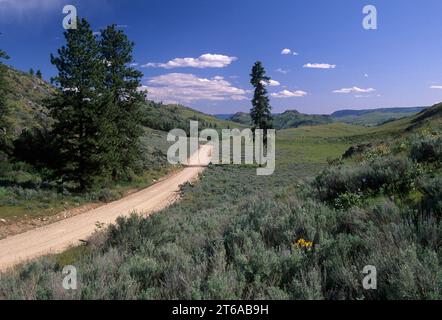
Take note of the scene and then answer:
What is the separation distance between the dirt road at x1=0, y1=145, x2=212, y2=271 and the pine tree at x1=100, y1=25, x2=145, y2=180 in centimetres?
376

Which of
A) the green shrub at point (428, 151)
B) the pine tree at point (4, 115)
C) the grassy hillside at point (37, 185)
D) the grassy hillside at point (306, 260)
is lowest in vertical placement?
the grassy hillside at point (37, 185)

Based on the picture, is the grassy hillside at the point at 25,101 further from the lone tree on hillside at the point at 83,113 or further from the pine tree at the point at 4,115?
the lone tree on hillside at the point at 83,113

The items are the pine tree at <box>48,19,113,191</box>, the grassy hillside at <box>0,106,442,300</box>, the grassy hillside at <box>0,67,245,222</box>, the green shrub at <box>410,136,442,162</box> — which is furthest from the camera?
the pine tree at <box>48,19,113,191</box>

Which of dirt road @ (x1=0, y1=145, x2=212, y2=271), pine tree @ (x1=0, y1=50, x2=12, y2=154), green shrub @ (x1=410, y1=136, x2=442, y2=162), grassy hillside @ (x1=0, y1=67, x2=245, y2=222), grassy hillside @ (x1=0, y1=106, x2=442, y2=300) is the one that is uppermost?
pine tree @ (x1=0, y1=50, x2=12, y2=154)

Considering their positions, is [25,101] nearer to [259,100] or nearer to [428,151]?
[259,100]

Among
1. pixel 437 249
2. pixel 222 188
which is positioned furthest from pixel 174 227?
pixel 222 188

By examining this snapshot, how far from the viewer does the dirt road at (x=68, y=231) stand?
566 inches

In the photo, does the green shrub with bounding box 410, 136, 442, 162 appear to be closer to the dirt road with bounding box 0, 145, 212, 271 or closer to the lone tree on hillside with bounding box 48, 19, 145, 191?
the dirt road with bounding box 0, 145, 212, 271

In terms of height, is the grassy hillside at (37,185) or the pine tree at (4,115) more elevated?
the pine tree at (4,115)

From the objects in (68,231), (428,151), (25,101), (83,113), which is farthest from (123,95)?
(25,101)

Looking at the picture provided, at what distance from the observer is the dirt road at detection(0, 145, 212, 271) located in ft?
47.2

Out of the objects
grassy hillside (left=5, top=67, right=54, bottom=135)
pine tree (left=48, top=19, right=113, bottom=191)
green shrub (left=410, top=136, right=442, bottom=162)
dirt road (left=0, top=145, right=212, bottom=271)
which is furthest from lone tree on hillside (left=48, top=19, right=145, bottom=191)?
green shrub (left=410, top=136, right=442, bottom=162)

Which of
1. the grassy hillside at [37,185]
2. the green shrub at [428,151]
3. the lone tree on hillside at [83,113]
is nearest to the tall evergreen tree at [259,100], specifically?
the grassy hillside at [37,185]
